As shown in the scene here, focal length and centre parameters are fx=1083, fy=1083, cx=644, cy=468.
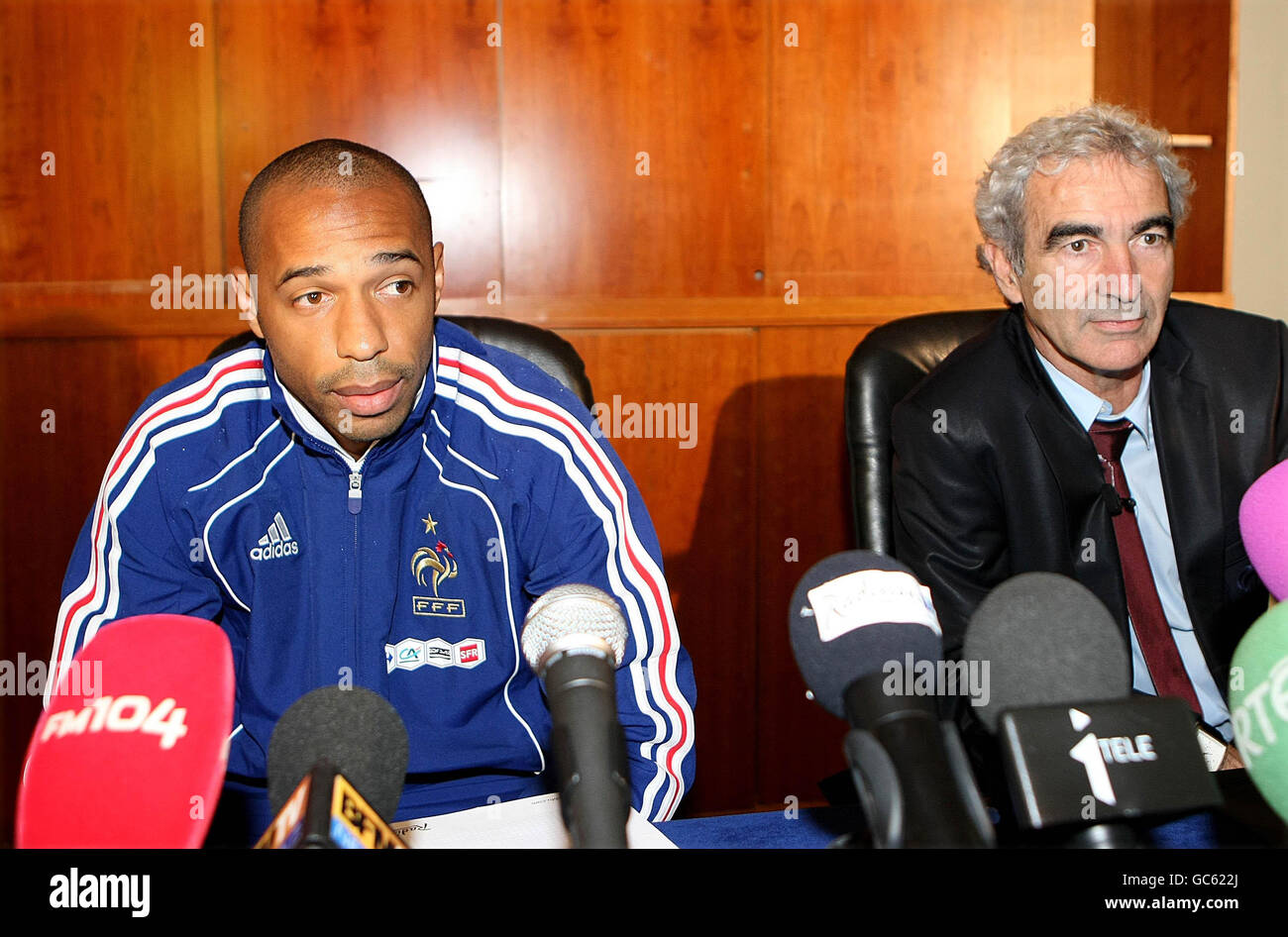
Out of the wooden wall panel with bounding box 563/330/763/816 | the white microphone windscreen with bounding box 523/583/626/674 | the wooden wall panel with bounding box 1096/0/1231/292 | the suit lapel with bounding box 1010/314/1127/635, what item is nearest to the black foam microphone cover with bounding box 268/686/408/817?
the white microphone windscreen with bounding box 523/583/626/674

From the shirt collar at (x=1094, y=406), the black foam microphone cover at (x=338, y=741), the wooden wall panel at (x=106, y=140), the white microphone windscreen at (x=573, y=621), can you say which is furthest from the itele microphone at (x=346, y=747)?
the wooden wall panel at (x=106, y=140)

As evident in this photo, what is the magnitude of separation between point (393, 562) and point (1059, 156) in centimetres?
101

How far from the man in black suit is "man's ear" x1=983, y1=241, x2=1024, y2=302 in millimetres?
61

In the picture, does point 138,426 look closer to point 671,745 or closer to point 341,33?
point 671,745

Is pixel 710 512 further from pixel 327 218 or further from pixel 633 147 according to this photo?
pixel 327 218

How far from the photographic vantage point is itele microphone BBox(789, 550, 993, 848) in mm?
515

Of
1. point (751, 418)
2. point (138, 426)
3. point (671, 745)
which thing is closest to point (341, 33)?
point (751, 418)

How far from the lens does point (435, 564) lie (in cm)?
119

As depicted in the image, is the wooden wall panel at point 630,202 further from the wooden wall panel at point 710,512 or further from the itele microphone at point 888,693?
the itele microphone at point 888,693

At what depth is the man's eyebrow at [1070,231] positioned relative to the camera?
142 cm

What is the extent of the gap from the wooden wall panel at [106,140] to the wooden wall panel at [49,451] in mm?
191

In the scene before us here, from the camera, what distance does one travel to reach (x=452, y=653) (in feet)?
3.87

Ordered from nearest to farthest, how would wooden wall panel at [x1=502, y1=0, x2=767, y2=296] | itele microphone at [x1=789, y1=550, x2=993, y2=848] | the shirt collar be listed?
itele microphone at [x1=789, y1=550, x2=993, y2=848], the shirt collar, wooden wall panel at [x1=502, y1=0, x2=767, y2=296]

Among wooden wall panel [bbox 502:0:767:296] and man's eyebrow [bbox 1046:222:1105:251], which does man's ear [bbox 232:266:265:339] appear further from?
wooden wall panel [bbox 502:0:767:296]
